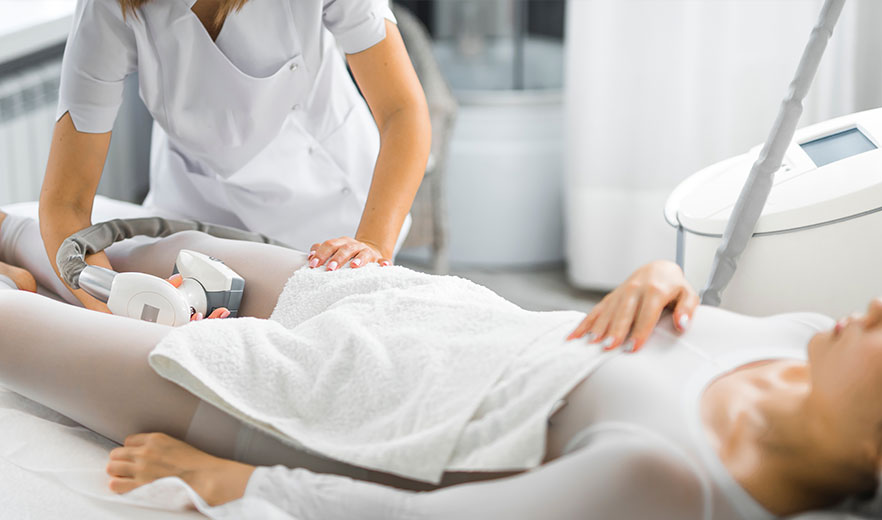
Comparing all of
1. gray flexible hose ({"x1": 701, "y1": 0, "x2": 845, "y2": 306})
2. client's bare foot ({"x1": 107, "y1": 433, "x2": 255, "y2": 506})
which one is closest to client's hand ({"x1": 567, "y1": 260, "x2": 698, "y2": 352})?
gray flexible hose ({"x1": 701, "y1": 0, "x2": 845, "y2": 306})

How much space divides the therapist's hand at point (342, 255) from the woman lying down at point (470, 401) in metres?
0.09

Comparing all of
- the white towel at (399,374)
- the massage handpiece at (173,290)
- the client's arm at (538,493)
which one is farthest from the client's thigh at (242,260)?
the client's arm at (538,493)

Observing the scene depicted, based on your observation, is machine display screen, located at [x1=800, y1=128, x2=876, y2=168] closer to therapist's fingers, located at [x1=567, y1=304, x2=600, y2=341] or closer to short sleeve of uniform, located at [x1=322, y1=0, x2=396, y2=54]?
therapist's fingers, located at [x1=567, y1=304, x2=600, y2=341]

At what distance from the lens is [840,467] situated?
2.51 feet

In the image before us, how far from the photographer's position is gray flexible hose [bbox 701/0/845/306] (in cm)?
119

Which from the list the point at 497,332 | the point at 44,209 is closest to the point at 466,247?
the point at 44,209

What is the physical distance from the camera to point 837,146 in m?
1.28

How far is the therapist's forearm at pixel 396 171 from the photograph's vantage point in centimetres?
139

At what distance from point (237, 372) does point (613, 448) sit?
0.43 metres

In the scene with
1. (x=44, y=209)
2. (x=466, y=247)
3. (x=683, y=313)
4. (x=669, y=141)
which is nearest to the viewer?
(x=683, y=313)

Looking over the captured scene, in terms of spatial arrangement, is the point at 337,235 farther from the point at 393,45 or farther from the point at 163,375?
the point at 163,375

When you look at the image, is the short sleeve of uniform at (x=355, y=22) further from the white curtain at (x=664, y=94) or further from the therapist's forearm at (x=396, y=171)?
the white curtain at (x=664, y=94)

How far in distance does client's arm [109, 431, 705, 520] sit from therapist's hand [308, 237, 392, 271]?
40 centimetres

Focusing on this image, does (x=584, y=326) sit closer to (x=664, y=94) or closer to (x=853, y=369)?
(x=853, y=369)
